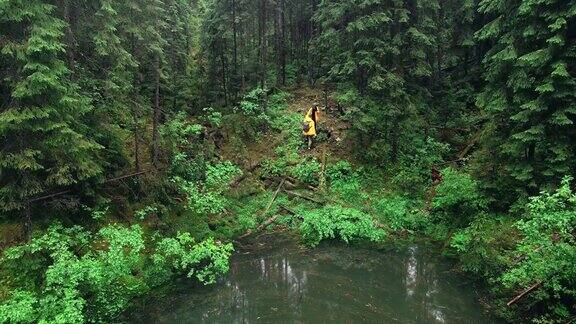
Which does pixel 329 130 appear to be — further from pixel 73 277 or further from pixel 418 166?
pixel 73 277

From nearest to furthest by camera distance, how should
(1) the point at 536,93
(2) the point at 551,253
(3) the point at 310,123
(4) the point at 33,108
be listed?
(2) the point at 551,253 → (4) the point at 33,108 → (1) the point at 536,93 → (3) the point at 310,123

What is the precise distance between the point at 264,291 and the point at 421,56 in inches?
530

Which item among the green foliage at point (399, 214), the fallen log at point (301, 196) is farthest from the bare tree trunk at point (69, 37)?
the green foliage at point (399, 214)

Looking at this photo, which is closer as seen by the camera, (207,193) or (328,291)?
(328,291)

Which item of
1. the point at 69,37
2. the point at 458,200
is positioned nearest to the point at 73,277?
the point at 69,37

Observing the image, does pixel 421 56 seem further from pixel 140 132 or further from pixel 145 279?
pixel 145 279

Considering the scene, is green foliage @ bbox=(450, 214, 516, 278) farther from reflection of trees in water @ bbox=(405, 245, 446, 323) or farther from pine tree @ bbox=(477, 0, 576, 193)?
pine tree @ bbox=(477, 0, 576, 193)

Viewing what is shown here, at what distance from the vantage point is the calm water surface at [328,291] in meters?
12.1

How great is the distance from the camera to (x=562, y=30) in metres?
13.4

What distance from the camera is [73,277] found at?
10500 mm

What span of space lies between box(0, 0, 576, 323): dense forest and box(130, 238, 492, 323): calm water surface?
799 mm

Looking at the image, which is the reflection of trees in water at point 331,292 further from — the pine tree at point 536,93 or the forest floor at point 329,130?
the forest floor at point 329,130

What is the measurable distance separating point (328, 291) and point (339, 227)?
410 centimetres

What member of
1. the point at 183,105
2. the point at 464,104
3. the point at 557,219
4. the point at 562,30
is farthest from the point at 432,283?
the point at 183,105
